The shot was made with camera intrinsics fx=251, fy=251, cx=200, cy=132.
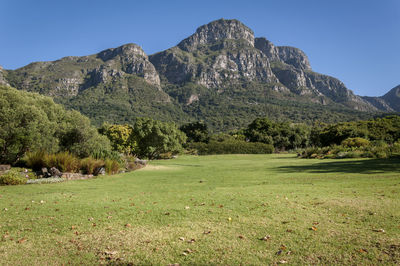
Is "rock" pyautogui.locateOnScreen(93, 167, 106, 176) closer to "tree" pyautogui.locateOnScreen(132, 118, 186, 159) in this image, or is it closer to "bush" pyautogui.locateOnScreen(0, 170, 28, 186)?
"bush" pyautogui.locateOnScreen(0, 170, 28, 186)

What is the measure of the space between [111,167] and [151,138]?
63.3 ft

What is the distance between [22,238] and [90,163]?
34.7ft

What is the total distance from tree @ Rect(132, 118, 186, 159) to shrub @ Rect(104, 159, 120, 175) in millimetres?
17844

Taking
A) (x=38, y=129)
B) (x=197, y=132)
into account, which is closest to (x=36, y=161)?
(x=38, y=129)

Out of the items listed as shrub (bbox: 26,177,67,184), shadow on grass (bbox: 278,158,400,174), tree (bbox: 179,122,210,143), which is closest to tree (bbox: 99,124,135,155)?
shrub (bbox: 26,177,67,184)

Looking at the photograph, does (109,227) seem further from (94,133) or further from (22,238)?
(94,133)

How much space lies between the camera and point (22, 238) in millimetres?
4199

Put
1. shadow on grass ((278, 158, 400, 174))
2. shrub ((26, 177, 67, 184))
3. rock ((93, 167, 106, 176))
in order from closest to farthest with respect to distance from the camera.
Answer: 1. shrub ((26, 177, 67, 184))
2. shadow on grass ((278, 158, 400, 174))
3. rock ((93, 167, 106, 176))

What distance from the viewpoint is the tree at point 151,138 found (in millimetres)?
34062

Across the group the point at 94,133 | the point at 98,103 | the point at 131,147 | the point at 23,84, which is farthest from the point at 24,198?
the point at 23,84

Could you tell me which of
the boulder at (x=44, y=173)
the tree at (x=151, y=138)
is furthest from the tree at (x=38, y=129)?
the tree at (x=151, y=138)

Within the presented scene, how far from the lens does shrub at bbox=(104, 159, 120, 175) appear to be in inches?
595

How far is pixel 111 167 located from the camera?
607 inches

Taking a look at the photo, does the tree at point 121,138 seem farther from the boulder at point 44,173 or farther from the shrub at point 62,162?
the boulder at point 44,173
